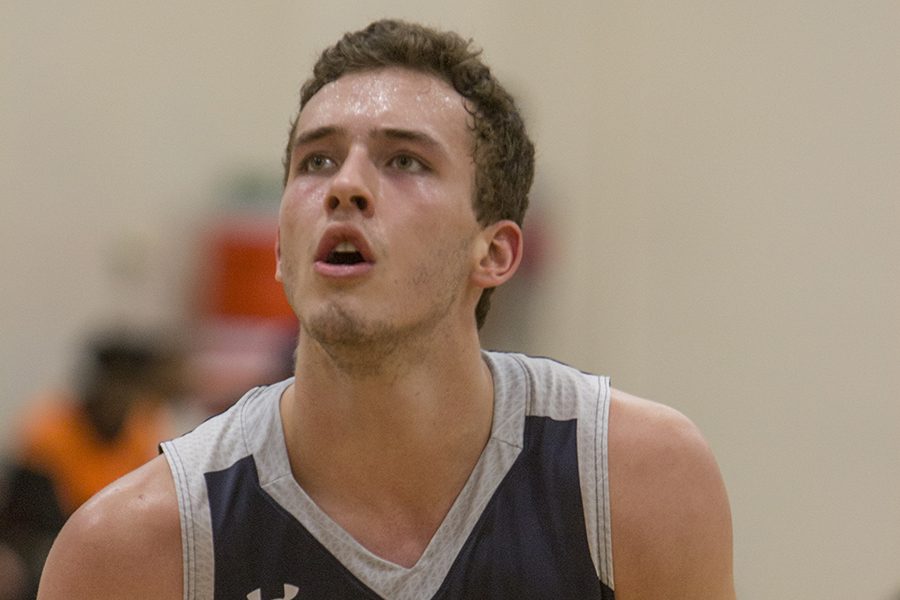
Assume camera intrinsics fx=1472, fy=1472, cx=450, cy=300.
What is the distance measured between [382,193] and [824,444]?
501 centimetres

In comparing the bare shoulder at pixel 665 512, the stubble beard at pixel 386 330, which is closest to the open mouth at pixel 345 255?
the stubble beard at pixel 386 330

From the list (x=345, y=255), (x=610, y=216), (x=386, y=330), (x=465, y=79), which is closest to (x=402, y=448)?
(x=386, y=330)

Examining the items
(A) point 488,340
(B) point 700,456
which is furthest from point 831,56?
(B) point 700,456

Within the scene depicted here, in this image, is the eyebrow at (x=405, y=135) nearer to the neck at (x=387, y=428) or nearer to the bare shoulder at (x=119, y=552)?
the neck at (x=387, y=428)

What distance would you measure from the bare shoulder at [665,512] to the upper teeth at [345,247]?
0.76m

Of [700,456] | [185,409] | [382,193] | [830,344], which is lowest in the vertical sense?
[185,409]

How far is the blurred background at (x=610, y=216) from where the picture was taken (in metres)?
7.61

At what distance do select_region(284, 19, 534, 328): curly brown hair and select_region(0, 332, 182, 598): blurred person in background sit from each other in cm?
286

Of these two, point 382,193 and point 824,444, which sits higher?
point 382,193

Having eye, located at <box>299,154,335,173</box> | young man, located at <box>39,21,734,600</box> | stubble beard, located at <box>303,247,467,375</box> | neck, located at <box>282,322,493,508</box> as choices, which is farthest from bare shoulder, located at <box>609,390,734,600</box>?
eye, located at <box>299,154,335,173</box>

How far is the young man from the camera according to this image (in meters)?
3.26

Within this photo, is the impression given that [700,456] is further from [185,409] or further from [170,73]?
[170,73]

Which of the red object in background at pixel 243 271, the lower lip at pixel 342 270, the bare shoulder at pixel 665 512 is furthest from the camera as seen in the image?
the red object in background at pixel 243 271

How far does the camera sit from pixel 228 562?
3.28m
